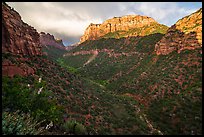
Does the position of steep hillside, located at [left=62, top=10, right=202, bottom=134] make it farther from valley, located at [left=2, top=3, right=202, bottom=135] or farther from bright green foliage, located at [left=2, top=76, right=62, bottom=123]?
bright green foliage, located at [left=2, top=76, right=62, bottom=123]


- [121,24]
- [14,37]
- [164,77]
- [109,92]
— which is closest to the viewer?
[14,37]

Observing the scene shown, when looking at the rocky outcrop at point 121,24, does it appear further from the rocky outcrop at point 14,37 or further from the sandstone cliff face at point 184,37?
the rocky outcrop at point 14,37

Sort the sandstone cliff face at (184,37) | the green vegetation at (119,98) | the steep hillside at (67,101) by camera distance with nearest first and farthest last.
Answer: the green vegetation at (119,98)
the steep hillside at (67,101)
the sandstone cliff face at (184,37)

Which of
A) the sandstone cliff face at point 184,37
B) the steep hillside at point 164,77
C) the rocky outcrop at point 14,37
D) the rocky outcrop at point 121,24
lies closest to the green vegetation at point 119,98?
the steep hillside at point 164,77

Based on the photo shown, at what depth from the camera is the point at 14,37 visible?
2875cm

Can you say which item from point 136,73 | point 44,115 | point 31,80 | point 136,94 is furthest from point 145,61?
point 44,115

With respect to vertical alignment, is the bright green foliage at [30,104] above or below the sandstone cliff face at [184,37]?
below

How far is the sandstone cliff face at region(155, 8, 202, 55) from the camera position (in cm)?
4400

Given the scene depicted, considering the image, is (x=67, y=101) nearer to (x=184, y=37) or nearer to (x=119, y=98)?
(x=119, y=98)

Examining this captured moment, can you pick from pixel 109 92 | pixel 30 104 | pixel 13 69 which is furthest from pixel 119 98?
pixel 30 104

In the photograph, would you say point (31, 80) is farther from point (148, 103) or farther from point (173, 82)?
point (173, 82)

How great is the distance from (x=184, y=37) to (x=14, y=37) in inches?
1602

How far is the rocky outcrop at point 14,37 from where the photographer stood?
27.0 metres

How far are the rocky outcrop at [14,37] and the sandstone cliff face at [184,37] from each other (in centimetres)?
3410
